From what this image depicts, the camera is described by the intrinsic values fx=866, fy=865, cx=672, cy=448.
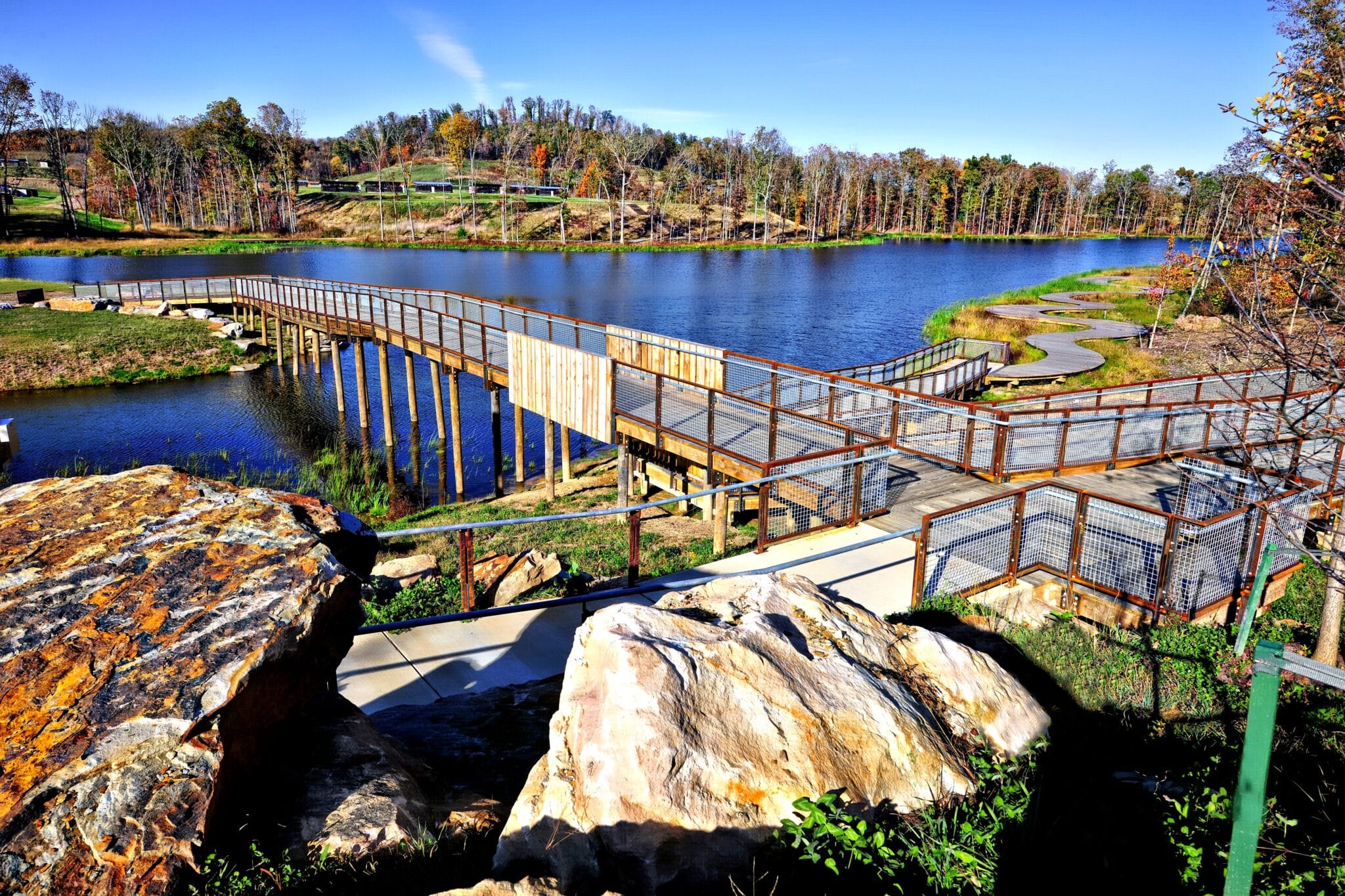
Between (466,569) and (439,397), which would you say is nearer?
(466,569)

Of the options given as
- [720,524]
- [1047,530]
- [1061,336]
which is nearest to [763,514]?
[720,524]

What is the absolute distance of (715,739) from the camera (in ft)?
13.4

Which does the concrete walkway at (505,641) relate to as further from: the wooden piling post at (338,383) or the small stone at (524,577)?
the wooden piling post at (338,383)

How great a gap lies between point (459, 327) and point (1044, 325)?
27109 mm

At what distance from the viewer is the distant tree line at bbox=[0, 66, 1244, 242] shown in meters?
110

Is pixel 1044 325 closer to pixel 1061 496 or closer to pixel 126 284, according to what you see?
pixel 1061 496

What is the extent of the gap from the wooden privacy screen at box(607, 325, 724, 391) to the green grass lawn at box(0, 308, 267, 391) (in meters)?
26.3

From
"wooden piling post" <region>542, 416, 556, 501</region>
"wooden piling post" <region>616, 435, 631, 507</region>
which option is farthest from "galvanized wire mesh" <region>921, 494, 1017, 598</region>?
"wooden piling post" <region>542, 416, 556, 501</region>

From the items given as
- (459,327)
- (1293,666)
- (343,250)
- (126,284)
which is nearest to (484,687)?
(1293,666)

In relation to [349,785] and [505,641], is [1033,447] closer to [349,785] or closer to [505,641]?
[505,641]

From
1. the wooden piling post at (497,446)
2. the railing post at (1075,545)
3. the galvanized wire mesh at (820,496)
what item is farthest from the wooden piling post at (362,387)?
the railing post at (1075,545)

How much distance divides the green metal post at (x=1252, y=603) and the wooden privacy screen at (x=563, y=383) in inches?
421

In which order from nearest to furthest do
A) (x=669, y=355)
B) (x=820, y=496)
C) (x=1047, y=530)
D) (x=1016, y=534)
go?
(x=1016, y=534) < (x=1047, y=530) < (x=820, y=496) < (x=669, y=355)

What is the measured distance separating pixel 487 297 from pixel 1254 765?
5243 cm
